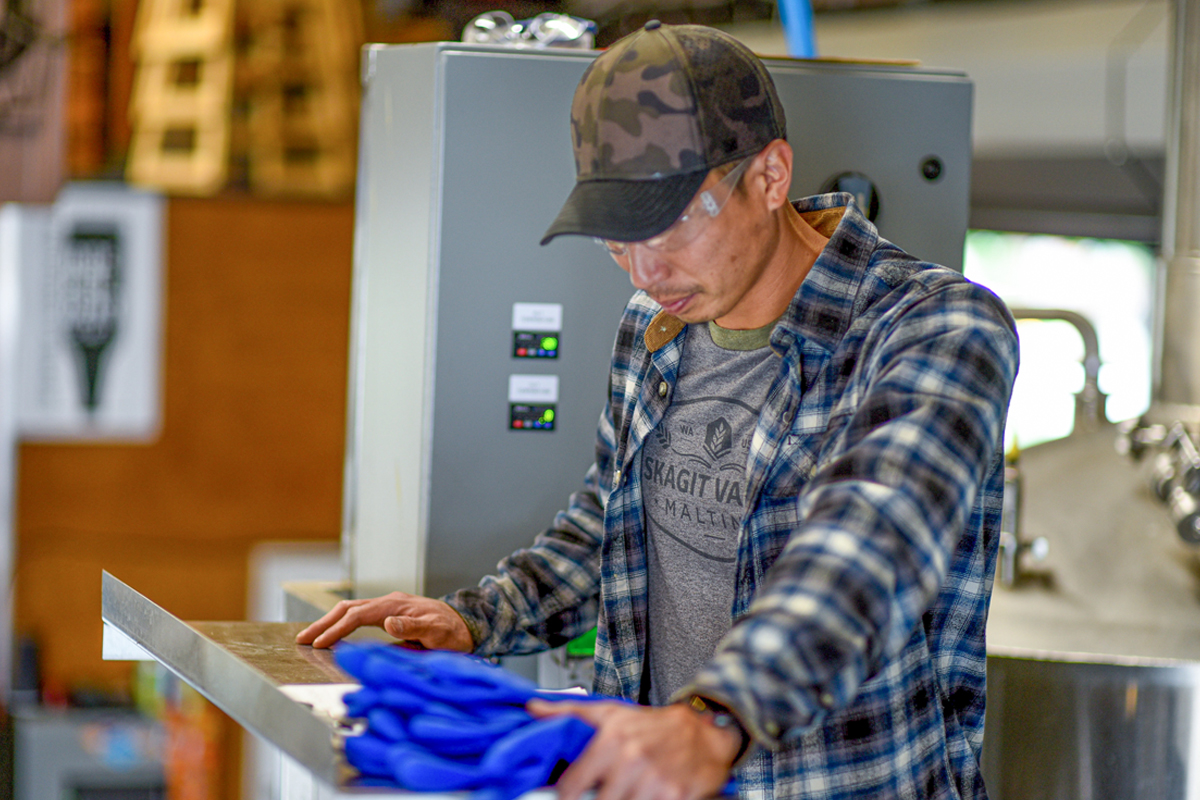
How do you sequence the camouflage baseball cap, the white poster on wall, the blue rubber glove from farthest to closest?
1. the white poster on wall
2. the camouflage baseball cap
3. the blue rubber glove

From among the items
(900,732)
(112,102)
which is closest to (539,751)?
(900,732)

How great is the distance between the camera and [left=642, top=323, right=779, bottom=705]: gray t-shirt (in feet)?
4.82

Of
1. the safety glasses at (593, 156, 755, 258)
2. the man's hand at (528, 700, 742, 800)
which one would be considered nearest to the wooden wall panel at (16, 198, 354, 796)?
the safety glasses at (593, 156, 755, 258)

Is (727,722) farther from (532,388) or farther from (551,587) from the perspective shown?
(532,388)

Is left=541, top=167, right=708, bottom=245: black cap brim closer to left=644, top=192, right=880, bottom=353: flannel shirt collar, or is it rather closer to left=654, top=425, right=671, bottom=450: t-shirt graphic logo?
left=644, top=192, right=880, bottom=353: flannel shirt collar

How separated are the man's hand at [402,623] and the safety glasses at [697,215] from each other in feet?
1.80

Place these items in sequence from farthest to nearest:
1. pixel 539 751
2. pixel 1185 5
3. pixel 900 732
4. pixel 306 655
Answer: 1. pixel 1185 5
2. pixel 306 655
3. pixel 900 732
4. pixel 539 751

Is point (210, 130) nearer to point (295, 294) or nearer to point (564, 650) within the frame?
point (295, 294)

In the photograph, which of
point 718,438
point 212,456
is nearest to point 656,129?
point 718,438

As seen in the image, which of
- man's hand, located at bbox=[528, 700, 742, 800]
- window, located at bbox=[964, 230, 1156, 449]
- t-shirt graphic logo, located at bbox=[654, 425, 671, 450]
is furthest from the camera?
window, located at bbox=[964, 230, 1156, 449]

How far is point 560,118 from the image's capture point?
6.72 ft

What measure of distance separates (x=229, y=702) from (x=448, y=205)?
3.25 feet

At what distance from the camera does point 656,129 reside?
4.23 ft

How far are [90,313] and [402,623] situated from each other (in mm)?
3236
